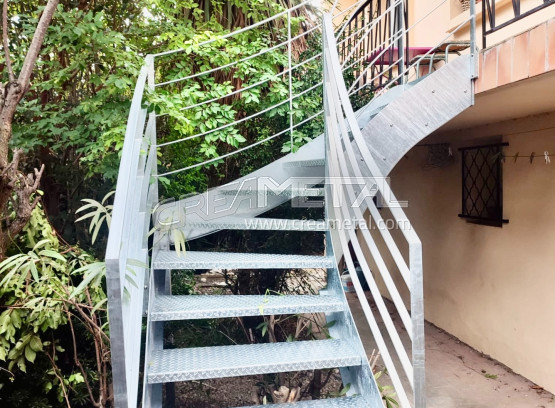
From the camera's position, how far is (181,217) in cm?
241

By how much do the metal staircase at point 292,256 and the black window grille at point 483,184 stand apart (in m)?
1.88

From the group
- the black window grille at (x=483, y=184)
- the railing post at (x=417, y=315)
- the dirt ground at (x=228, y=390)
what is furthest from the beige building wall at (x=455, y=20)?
the dirt ground at (x=228, y=390)

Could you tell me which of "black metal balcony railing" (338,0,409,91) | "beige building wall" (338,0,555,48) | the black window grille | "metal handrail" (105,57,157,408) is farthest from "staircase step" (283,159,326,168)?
the black window grille

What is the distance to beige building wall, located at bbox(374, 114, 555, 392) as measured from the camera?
3557 millimetres

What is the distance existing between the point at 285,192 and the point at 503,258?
2.48 m

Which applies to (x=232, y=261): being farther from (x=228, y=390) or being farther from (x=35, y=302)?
(x=228, y=390)

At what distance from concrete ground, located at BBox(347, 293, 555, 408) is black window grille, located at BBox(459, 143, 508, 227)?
1305 millimetres

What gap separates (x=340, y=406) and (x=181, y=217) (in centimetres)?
123

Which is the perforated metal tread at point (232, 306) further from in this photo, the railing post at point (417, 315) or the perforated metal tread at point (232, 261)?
the railing post at point (417, 315)

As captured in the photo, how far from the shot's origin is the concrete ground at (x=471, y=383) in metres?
3.39

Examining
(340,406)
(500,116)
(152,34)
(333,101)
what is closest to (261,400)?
(340,406)

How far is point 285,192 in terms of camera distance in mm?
2779

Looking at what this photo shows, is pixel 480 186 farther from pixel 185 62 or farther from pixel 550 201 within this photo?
pixel 185 62

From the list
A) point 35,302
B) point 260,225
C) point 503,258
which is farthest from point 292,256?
point 503,258
